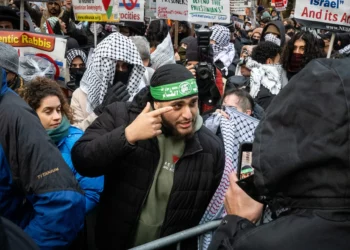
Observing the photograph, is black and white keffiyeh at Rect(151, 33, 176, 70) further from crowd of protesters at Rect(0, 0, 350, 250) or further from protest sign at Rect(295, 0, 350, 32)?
crowd of protesters at Rect(0, 0, 350, 250)

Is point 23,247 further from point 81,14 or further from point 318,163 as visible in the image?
point 81,14

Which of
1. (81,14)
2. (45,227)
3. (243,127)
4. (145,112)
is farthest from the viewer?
(81,14)

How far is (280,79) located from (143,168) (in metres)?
2.85

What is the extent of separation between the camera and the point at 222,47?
752 cm

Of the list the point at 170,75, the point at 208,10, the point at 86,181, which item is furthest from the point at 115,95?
the point at 208,10

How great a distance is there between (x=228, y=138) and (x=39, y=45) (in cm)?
239

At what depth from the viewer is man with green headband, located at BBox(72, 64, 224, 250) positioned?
8.54ft

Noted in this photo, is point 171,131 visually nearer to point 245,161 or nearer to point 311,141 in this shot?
point 245,161

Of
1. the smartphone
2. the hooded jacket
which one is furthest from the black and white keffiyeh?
the hooded jacket

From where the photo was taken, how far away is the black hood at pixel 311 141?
47.2 inches

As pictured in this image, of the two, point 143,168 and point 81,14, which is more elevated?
point 81,14

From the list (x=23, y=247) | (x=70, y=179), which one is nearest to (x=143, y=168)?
(x=70, y=179)

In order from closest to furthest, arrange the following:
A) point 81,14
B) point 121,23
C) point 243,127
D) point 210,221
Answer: point 210,221, point 243,127, point 81,14, point 121,23

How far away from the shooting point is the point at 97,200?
285cm
